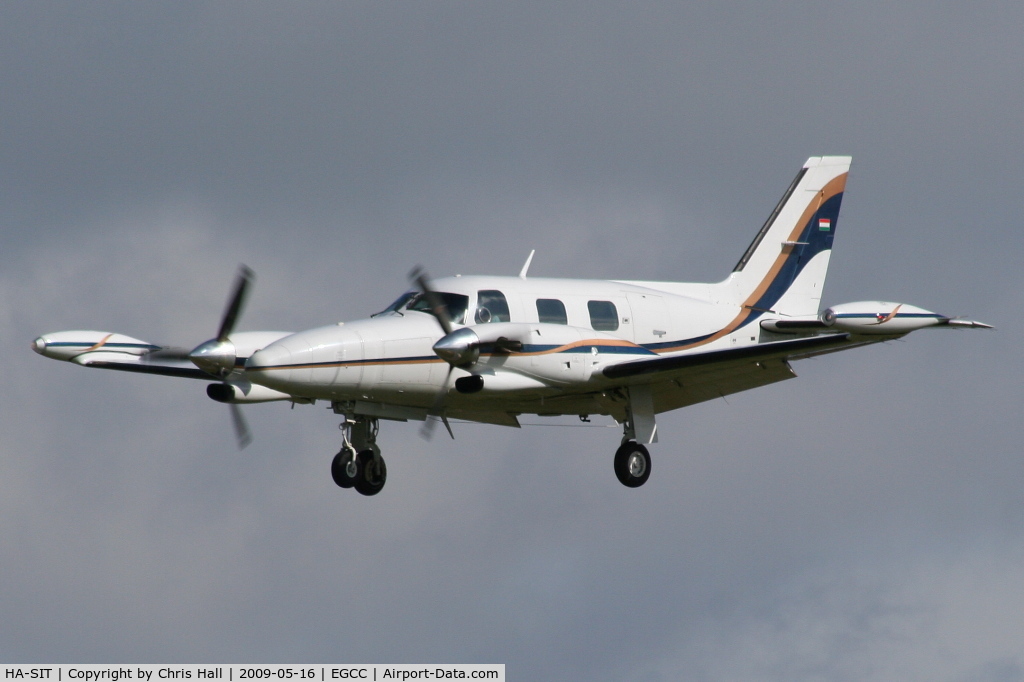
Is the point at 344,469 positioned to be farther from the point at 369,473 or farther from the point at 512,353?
the point at 512,353

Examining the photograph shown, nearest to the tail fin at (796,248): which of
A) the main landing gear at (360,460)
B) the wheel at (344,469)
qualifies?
the main landing gear at (360,460)

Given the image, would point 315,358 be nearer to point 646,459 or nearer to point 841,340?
point 646,459

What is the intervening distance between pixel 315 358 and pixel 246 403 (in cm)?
272

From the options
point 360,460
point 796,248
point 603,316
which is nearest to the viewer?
point 360,460

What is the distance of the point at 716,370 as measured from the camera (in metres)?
24.8

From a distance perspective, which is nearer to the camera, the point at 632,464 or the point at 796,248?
the point at 632,464

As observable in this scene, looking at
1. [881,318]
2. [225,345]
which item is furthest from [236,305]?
[881,318]

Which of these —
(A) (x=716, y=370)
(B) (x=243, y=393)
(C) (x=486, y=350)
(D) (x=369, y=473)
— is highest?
(C) (x=486, y=350)

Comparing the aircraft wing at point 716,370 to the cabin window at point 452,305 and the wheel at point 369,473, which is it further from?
the wheel at point 369,473

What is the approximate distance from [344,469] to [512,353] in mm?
3631

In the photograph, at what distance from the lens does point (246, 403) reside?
24.8m

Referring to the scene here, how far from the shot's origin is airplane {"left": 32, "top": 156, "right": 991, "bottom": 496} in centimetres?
2297

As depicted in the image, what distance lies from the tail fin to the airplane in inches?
16.5

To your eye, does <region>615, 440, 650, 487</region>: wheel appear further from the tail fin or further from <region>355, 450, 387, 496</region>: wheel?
the tail fin
